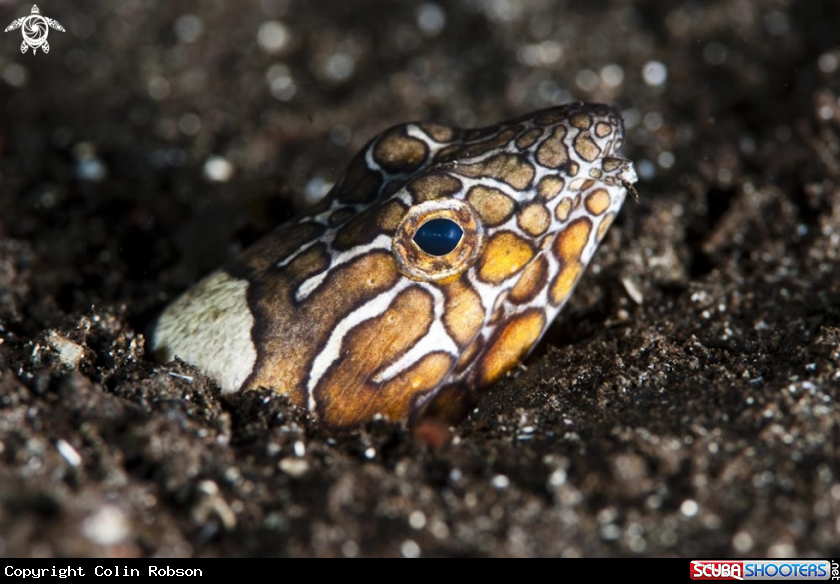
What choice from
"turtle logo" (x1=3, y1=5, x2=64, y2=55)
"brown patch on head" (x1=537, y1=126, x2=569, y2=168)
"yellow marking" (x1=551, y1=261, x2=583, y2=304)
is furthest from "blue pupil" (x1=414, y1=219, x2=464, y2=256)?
"turtle logo" (x1=3, y1=5, x2=64, y2=55)

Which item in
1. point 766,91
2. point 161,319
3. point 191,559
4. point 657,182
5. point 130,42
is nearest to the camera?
point 191,559

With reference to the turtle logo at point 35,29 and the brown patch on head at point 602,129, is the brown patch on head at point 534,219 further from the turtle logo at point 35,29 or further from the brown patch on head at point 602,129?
the turtle logo at point 35,29

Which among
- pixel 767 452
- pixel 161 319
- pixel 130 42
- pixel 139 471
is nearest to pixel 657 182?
pixel 767 452

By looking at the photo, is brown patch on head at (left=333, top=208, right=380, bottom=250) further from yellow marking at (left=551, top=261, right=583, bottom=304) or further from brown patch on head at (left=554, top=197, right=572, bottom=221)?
yellow marking at (left=551, top=261, right=583, bottom=304)

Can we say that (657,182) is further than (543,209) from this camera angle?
Yes

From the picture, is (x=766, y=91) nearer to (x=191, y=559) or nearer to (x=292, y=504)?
(x=292, y=504)

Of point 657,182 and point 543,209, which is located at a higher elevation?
point 543,209
